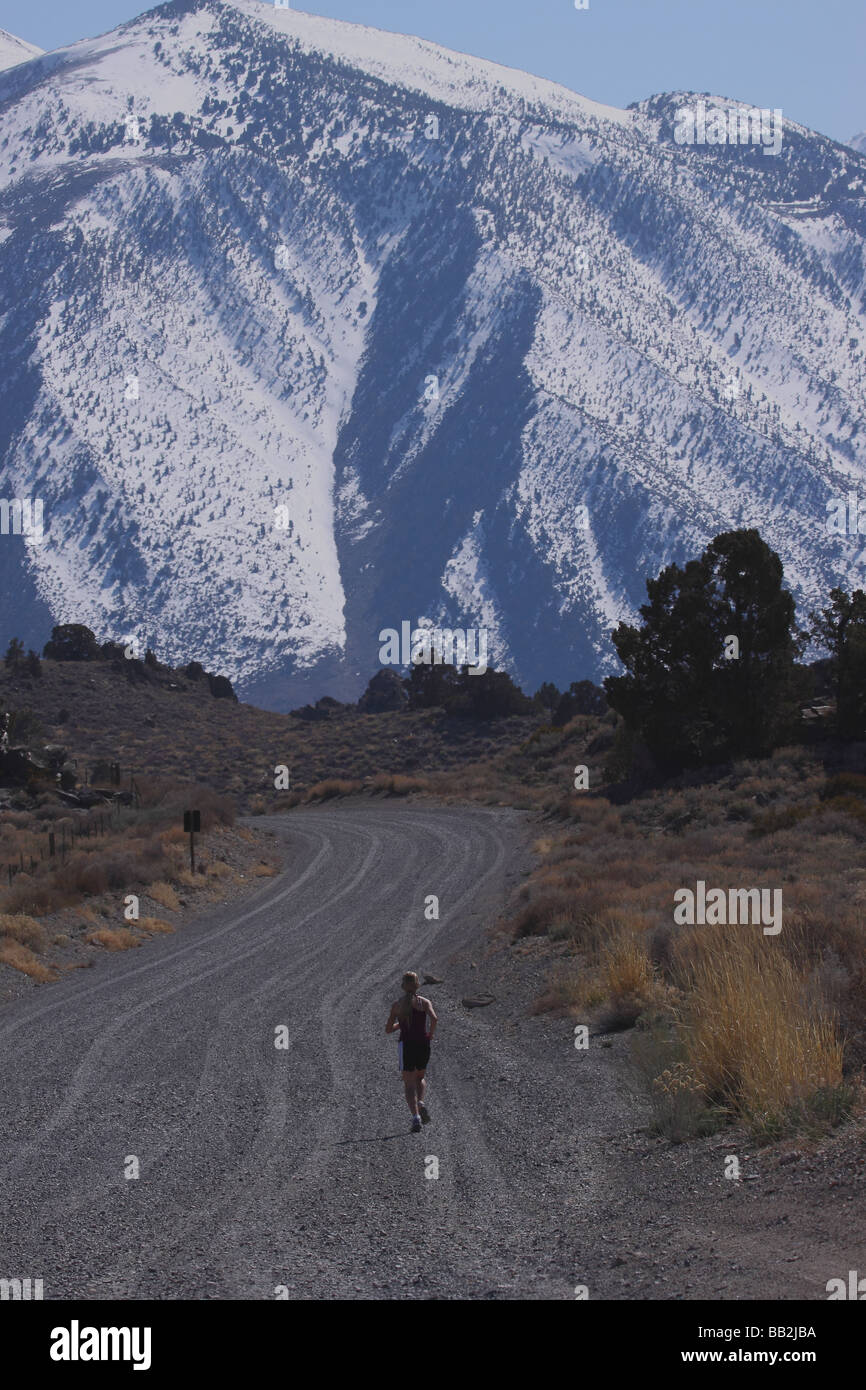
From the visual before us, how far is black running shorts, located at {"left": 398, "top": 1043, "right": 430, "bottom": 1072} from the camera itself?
38.5 ft

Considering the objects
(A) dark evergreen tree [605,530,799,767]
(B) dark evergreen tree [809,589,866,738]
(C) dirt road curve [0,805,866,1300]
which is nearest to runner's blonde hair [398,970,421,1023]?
(C) dirt road curve [0,805,866,1300]

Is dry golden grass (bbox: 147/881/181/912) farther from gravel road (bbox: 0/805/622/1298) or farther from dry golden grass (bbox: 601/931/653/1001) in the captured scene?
dry golden grass (bbox: 601/931/653/1001)

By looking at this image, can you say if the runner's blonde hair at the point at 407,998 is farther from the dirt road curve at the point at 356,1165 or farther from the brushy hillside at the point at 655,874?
the brushy hillside at the point at 655,874

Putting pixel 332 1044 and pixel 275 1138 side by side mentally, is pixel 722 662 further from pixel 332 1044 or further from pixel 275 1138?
pixel 275 1138

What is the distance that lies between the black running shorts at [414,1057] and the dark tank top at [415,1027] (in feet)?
0.17

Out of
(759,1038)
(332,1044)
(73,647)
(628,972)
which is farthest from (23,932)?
(73,647)

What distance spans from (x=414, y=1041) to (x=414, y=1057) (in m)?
0.14

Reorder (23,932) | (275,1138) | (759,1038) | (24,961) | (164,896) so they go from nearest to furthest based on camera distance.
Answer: (759,1038), (275,1138), (24,961), (23,932), (164,896)

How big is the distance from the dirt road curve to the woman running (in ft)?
0.84

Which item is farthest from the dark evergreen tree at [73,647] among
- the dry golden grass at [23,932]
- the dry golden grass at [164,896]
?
the dry golden grass at [23,932]

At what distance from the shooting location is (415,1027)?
11930 mm

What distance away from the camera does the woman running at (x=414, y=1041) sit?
11758mm
